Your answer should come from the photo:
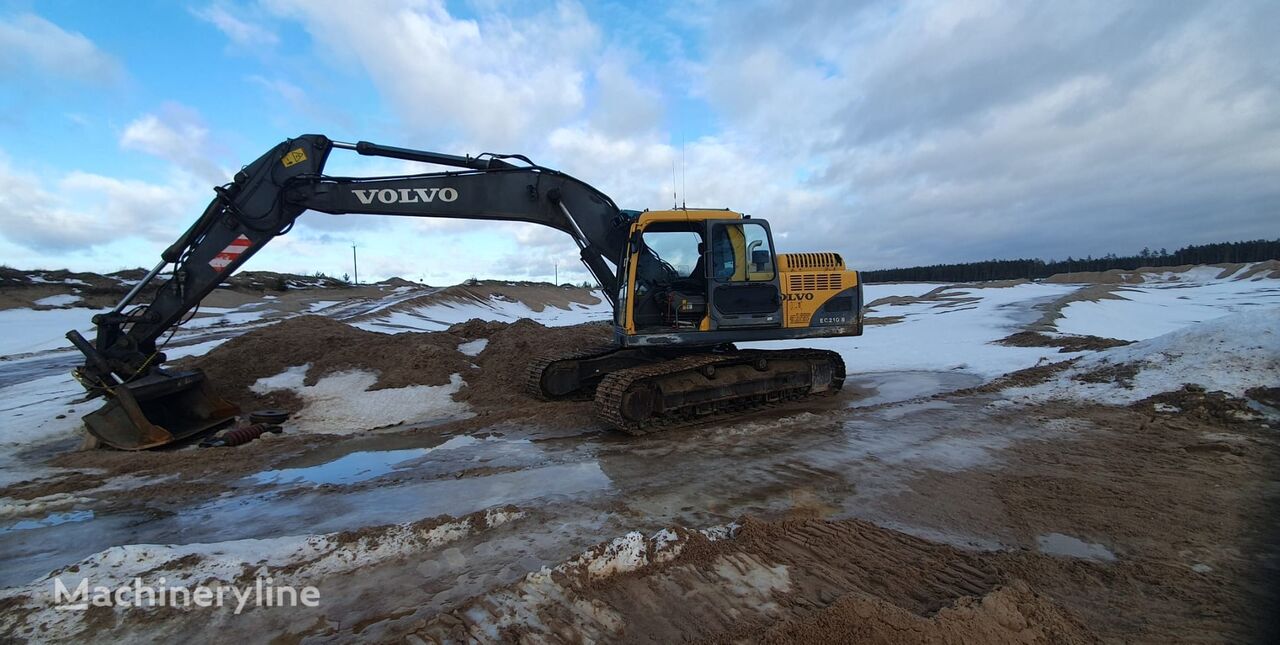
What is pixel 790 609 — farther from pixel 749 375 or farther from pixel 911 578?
pixel 749 375

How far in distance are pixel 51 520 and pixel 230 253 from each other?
3.89m

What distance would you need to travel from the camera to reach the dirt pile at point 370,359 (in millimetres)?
9344

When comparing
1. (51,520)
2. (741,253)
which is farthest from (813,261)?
(51,520)

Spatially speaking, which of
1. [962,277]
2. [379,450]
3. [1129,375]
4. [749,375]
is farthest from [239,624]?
[962,277]

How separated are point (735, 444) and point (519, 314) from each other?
112ft

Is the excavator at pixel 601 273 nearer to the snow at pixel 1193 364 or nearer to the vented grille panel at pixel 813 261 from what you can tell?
the vented grille panel at pixel 813 261

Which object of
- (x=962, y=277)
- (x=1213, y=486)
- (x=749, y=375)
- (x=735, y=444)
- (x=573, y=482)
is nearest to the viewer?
(x=1213, y=486)

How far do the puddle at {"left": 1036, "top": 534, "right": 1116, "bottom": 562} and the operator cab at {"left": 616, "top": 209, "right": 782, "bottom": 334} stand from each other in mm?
4305

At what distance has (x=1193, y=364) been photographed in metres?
8.17

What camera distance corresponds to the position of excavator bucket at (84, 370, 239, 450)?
6.80 metres

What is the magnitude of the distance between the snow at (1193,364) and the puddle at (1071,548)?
5.14 m

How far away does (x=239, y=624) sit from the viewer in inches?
120

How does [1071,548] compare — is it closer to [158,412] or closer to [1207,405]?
[1207,405]

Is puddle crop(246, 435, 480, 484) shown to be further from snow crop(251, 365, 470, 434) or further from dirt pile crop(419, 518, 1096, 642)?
dirt pile crop(419, 518, 1096, 642)
